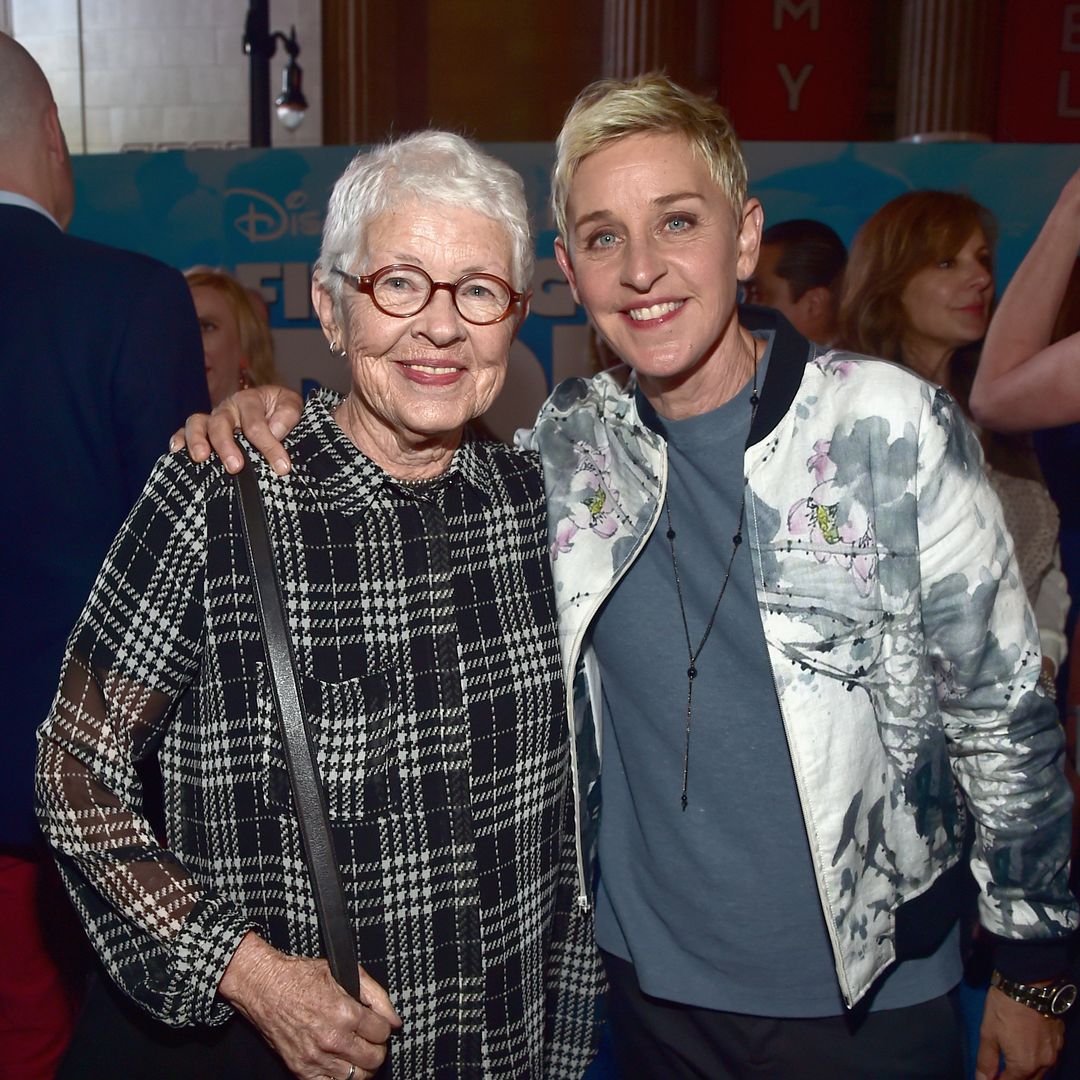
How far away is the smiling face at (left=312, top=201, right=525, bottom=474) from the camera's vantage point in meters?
1.49

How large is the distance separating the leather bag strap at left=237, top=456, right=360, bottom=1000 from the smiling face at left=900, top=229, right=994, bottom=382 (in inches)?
83.3

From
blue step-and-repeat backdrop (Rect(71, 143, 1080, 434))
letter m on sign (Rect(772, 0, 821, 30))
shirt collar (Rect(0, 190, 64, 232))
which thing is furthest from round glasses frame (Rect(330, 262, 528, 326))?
letter m on sign (Rect(772, 0, 821, 30))

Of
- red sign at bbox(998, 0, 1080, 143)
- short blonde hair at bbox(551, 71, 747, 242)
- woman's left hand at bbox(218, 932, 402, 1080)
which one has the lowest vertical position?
woman's left hand at bbox(218, 932, 402, 1080)

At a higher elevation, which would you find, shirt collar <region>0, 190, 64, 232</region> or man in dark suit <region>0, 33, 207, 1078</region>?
shirt collar <region>0, 190, 64, 232</region>

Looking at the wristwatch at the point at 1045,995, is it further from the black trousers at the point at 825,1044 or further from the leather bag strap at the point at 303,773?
the leather bag strap at the point at 303,773

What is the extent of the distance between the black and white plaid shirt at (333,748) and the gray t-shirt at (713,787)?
157 millimetres

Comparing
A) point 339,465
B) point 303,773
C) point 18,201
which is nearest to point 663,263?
point 339,465

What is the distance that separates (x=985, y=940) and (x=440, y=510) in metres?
1.11

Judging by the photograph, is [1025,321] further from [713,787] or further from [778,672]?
[713,787]

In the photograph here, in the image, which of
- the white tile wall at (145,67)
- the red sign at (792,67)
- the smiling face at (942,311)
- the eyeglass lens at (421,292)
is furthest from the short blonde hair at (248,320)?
the white tile wall at (145,67)

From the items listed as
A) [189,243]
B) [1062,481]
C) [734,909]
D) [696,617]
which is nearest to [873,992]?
[734,909]

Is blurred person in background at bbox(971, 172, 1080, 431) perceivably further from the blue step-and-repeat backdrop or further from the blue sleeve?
the blue step-and-repeat backdrop

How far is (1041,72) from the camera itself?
902cm

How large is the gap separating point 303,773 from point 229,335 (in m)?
2.89
